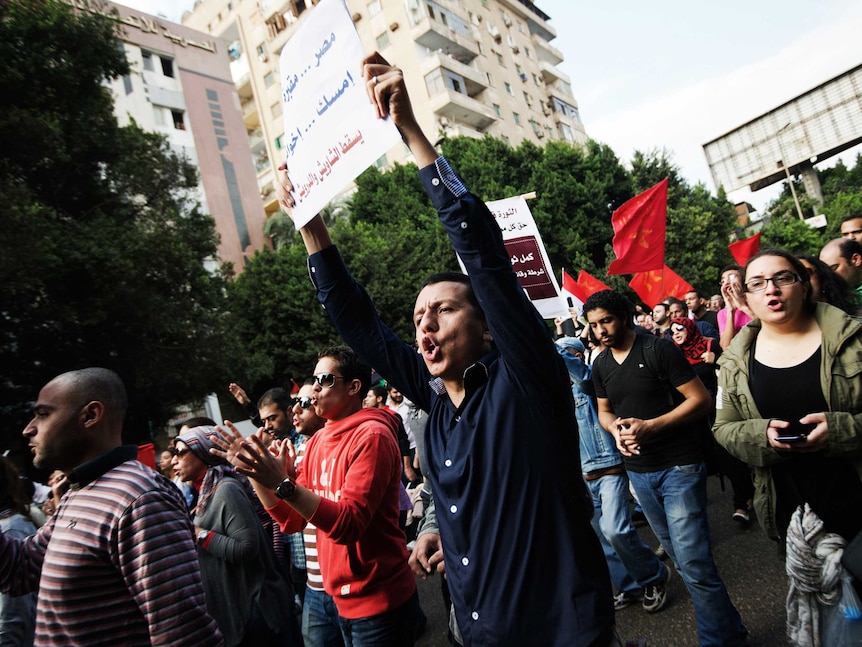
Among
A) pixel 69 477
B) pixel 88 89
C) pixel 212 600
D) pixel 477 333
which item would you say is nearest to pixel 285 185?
pixel 477 333

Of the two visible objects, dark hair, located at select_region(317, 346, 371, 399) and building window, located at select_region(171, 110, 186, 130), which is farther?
building window, located at select_region(171, 110, 186, 130)

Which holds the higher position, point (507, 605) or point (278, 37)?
point (278, 37)

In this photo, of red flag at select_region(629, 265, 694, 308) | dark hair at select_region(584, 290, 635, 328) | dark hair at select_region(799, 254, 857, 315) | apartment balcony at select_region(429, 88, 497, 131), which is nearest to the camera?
dark hair at select_region(799, 254, 857, 315)

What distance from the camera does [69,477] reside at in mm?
2074

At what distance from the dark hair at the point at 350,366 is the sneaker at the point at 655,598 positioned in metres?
2.38

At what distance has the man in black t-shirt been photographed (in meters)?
2.95

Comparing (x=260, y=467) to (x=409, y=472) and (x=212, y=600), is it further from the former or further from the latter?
(x=409, y=472)

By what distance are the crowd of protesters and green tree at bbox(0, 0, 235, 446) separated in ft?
33.2

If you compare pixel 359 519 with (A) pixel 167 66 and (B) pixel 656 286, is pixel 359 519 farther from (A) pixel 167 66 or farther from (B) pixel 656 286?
(A) pixel 167 66

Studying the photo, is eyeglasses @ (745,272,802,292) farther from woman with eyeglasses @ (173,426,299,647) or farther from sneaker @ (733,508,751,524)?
sneaker @ (733,508,751,524)

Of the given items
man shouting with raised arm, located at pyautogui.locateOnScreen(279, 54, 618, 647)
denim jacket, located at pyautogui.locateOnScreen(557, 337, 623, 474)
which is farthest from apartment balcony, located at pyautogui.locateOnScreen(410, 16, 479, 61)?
man shouting with raised arm, located at pyautogui.locateOnScreen(279, 54, 618, 647)

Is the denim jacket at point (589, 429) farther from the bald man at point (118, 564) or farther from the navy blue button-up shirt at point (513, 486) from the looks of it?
the bald man at point (118, 564)

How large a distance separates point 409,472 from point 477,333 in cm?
534

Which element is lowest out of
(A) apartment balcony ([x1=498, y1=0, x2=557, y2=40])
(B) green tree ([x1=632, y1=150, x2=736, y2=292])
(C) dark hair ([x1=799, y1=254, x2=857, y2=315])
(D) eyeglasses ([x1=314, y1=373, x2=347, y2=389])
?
(C) dark hair ([x1=799, y1=254, x2=857, y2=315])
